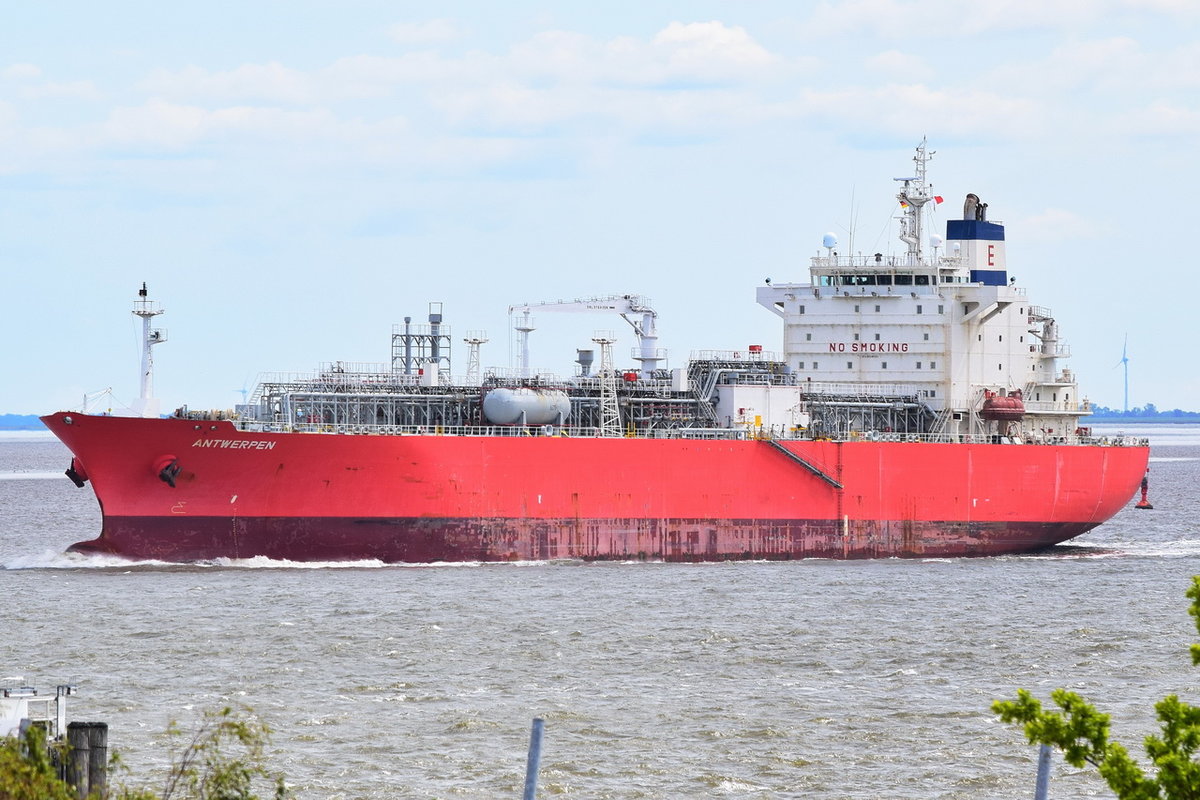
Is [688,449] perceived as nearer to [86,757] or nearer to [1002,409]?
[1002,409]

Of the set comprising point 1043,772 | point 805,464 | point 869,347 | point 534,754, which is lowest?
point 1043,772

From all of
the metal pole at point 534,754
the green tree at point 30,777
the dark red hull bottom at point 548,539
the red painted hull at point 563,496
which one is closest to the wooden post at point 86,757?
the green tree at point 30,777

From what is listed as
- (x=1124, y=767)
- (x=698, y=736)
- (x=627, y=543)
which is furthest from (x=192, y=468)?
(x=1124, y=767)

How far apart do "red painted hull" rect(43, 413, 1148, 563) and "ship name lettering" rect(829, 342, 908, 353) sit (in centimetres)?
350

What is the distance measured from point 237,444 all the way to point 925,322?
18121mm

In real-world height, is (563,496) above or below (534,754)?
above

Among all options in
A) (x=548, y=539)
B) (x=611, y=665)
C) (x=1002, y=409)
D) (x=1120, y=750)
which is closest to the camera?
(x=1120, y=750)

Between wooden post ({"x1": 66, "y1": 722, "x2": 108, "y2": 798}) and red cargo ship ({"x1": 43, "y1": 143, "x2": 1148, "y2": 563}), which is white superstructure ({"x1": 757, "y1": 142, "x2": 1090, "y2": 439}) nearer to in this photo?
red cargo ship ({"x1": 43, "y1": 143, "x2": 1148, "y2": 563})

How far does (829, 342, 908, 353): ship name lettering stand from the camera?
41844 millimetres

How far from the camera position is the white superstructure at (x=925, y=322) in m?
41.6

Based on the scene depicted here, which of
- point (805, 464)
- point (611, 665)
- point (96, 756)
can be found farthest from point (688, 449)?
point (96, 756)

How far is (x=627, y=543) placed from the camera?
3578 cm

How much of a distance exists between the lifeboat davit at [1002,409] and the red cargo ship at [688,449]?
0.07 m

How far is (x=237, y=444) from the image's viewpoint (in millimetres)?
31875
